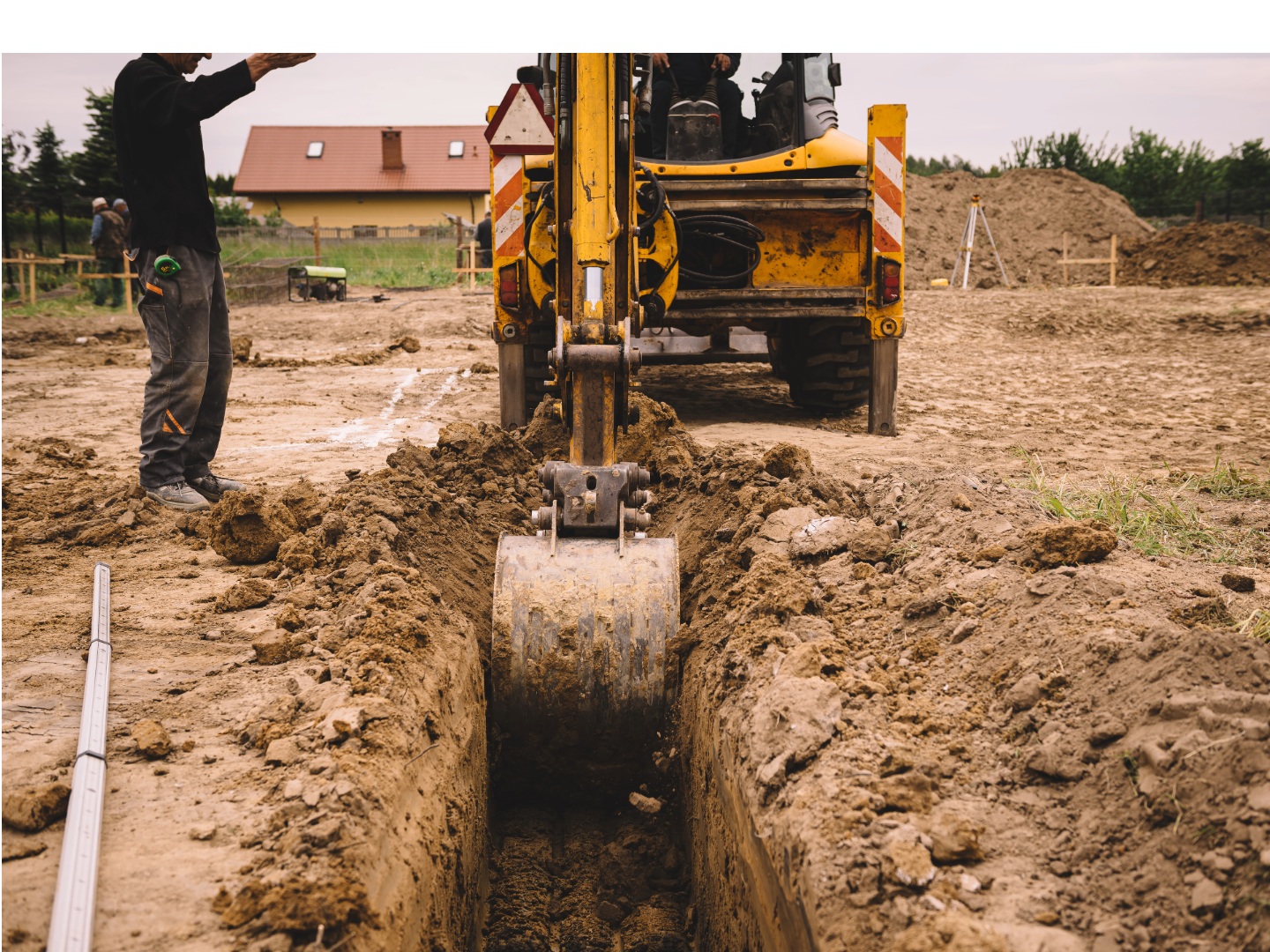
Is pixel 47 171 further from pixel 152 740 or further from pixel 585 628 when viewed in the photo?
pixel 585 628

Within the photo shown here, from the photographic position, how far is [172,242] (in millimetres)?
3861

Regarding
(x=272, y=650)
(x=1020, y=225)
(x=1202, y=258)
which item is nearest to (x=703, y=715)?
(x=272, y=650)

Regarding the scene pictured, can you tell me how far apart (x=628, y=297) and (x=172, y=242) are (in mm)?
2029

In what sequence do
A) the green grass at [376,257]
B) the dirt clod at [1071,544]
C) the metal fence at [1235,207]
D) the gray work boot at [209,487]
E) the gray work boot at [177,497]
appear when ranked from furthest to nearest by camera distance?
1. the green grass at [376,257]
2. the metal fence at [1235,207]
3. the gray work boot at [209,487]
4. the gray work boot at [177,497]
5. the dirt clod at [1071,544]

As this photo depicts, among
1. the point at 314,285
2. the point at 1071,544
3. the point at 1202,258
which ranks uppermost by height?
the point at 1202,258

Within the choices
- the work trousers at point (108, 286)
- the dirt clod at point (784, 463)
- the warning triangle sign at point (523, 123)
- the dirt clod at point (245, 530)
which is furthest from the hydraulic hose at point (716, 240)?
the work trousers at point (108, 286)

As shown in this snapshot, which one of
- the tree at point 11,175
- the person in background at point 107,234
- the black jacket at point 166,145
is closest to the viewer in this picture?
the tree at point 11,175

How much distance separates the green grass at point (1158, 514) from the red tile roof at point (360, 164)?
→ 3152 centimetres

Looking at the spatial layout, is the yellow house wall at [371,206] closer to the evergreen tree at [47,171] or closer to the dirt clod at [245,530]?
the dirt clod at [245,530]

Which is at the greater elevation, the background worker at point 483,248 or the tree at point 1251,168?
the tree at point 1251,168

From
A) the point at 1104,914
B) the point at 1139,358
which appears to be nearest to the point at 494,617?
the point at 1104,914

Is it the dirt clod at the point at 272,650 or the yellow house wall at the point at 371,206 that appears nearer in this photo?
the dirt clod at the point at 272,650

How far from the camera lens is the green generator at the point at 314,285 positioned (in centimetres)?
1898
